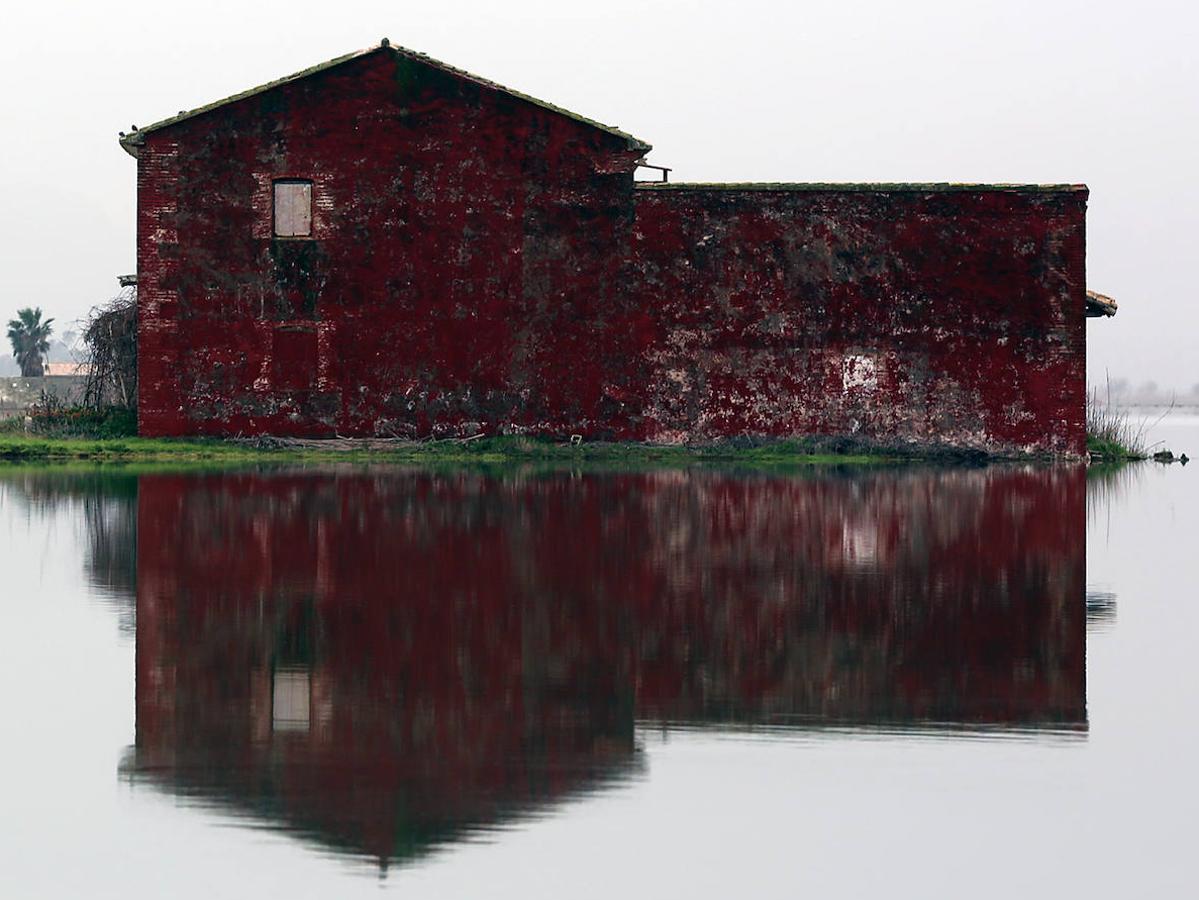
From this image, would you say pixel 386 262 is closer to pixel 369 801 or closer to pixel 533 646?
pixel 533 646

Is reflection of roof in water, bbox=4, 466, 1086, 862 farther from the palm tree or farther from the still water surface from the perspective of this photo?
the palm tree

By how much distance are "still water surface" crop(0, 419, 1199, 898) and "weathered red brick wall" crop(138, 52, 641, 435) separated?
18.9 metres

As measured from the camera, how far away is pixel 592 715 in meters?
7.96

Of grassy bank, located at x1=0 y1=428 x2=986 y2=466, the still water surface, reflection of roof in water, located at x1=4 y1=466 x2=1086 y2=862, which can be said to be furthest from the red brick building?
the still water surface

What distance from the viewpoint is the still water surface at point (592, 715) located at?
5.68m

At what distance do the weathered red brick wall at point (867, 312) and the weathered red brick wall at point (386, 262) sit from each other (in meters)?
1.39

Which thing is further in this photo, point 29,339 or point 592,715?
point 29,339

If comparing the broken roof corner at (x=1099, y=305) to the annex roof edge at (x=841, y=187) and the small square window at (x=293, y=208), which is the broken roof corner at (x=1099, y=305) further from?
the small square window at (x=293, y=208)

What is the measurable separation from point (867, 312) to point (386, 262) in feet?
32.4

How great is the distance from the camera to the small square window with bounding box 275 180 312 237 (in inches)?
1401

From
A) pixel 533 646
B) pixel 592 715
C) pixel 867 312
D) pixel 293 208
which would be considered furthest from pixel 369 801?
pixel 293 208

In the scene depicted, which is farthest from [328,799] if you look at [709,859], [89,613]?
[89,613]

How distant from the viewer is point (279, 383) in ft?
117

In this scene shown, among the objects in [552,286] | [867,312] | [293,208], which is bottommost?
[867,312]
